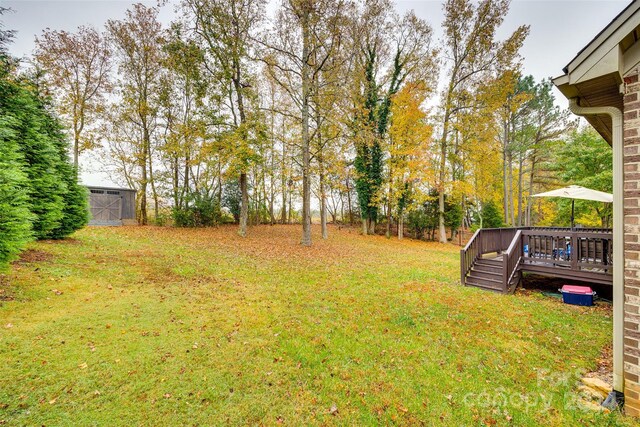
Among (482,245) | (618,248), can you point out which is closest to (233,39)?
(482,245)

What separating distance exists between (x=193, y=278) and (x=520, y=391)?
7.24 meters

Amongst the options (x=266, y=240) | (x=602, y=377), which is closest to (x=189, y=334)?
(x=602, y=377)

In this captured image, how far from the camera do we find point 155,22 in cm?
1655

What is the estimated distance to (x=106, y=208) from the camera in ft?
56.2

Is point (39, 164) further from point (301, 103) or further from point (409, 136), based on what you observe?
point (409, 136)

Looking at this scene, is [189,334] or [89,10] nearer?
[189,334]

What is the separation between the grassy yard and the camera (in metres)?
2.90

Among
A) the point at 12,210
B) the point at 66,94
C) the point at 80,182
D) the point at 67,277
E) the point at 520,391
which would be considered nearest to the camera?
the point at 520,391

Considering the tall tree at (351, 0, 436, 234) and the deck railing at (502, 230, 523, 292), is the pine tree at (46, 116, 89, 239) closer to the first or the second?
the tall tree at (351, 0, 436, 234)

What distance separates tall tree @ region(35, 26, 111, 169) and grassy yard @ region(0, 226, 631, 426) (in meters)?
13.0

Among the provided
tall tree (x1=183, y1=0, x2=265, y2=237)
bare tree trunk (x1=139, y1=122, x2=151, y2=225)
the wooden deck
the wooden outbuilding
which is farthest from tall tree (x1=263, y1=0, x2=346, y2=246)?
the wooden outbuilding

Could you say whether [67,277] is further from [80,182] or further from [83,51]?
[83,51]

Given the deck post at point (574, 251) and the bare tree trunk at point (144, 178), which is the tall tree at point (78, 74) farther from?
the deck post at point (574, 251)

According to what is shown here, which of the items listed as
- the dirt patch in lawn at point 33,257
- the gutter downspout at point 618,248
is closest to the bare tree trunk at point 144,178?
the dirt patch in lawn at point 33,257
